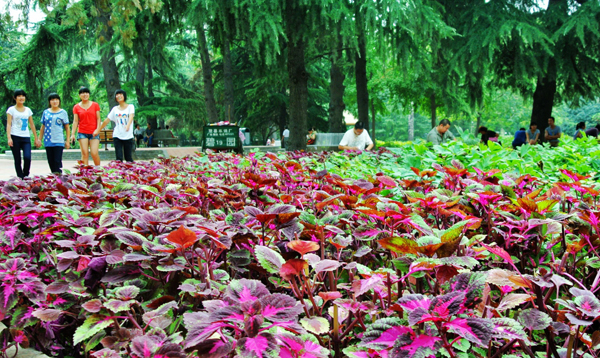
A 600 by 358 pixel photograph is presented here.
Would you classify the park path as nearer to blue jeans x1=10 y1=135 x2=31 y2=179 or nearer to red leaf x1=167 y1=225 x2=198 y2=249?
blue jeans x1=10 y1=135 x2=31 y2=179

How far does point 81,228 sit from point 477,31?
46.3 feet

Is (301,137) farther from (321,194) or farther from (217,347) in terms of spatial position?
(217,347)

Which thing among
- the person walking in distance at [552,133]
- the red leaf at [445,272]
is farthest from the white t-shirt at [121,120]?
the person walking in distance at [552,133]

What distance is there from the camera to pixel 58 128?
820 centimetres

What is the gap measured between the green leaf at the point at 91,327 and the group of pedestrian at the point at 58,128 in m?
7.52

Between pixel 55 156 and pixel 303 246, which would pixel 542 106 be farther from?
pixel 303 246

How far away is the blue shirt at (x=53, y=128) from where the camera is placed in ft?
26.6

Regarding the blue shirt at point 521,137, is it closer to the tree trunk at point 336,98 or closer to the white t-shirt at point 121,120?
the tree trunk at point 336,98

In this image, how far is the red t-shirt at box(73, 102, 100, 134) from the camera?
8.84 m

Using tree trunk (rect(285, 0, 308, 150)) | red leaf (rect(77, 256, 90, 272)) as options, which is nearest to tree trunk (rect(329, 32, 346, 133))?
tree trunk (rect(285, 0, 308, 150))

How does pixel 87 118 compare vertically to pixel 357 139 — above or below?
above

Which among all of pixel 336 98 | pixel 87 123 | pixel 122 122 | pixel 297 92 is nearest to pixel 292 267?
pixel 122 122

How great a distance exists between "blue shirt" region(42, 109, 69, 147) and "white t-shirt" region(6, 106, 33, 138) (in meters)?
0.36

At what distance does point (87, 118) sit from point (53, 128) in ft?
2.72
